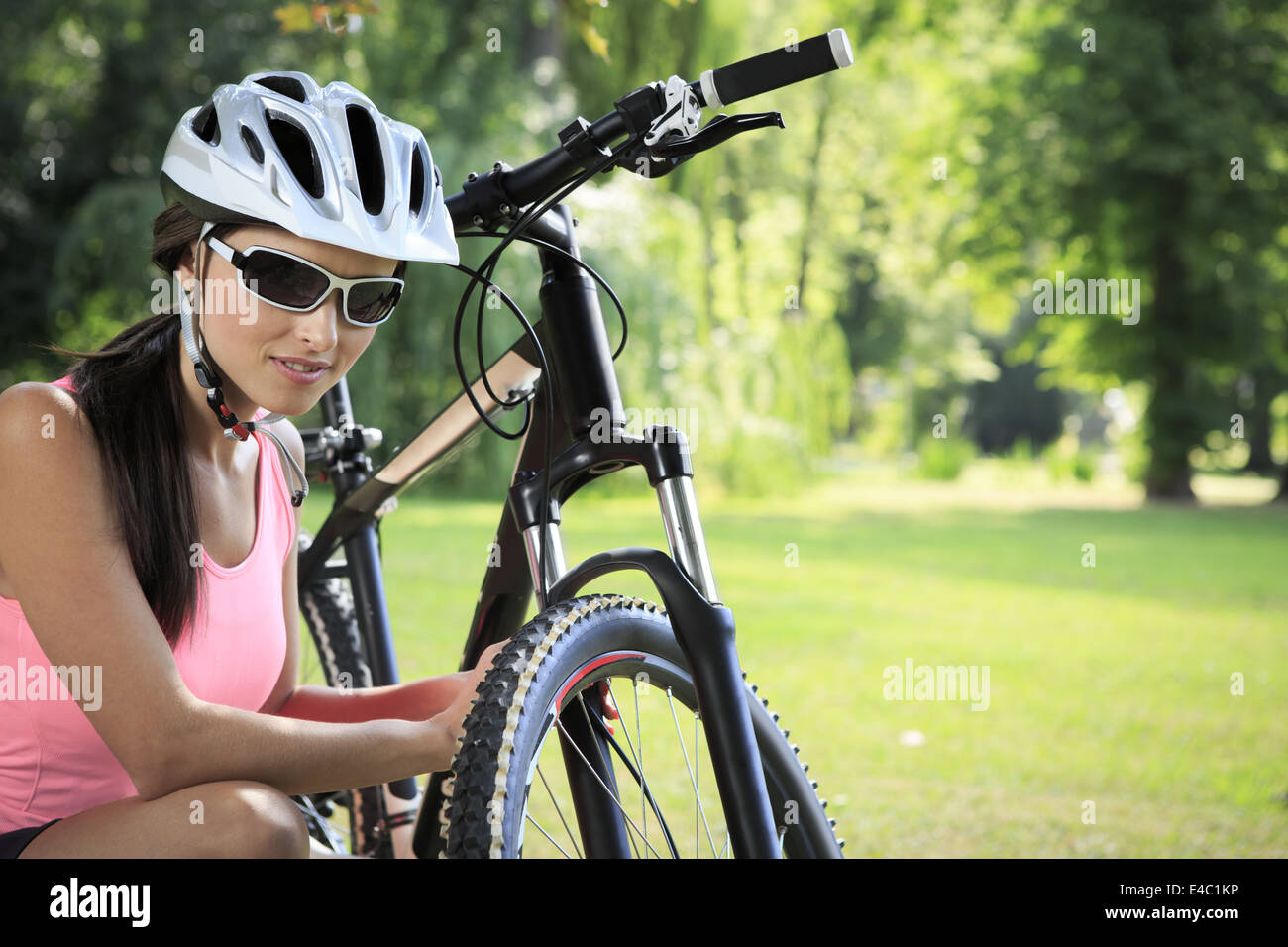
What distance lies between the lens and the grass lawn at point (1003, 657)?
13.5 feet

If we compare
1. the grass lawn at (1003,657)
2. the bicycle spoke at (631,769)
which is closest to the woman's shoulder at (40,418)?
the bicycle spoke at (631,769)

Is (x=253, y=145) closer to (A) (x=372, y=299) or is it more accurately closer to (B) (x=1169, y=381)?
(A) (x=372, y=299)

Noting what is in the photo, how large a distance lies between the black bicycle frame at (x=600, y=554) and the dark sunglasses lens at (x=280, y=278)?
0.37m

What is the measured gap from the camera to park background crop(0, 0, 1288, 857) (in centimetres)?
667

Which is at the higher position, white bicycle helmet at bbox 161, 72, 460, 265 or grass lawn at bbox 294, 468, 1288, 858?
white bicycle helmet at bbox 161, 72, 460, 265

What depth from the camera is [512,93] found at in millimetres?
15242

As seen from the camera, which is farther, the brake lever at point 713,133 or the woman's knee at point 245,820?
the brake lever at point 713,133

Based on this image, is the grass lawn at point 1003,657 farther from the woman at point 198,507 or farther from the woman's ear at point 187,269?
the woman's ear at point 187,269

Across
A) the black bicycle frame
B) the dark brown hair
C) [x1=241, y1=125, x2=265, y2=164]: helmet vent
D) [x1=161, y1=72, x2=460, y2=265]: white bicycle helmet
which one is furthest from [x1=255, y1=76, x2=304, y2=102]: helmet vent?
the black bicycle frame

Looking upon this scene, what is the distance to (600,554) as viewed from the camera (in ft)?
5.79

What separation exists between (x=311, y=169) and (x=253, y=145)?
0.09 m

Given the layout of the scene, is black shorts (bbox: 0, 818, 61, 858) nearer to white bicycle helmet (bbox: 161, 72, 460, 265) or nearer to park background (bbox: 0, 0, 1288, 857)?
white bicycle helmet (bbox: 161, 72, 460, 265)

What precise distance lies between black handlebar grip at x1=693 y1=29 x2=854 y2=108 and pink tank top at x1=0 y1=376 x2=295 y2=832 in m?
0.79
